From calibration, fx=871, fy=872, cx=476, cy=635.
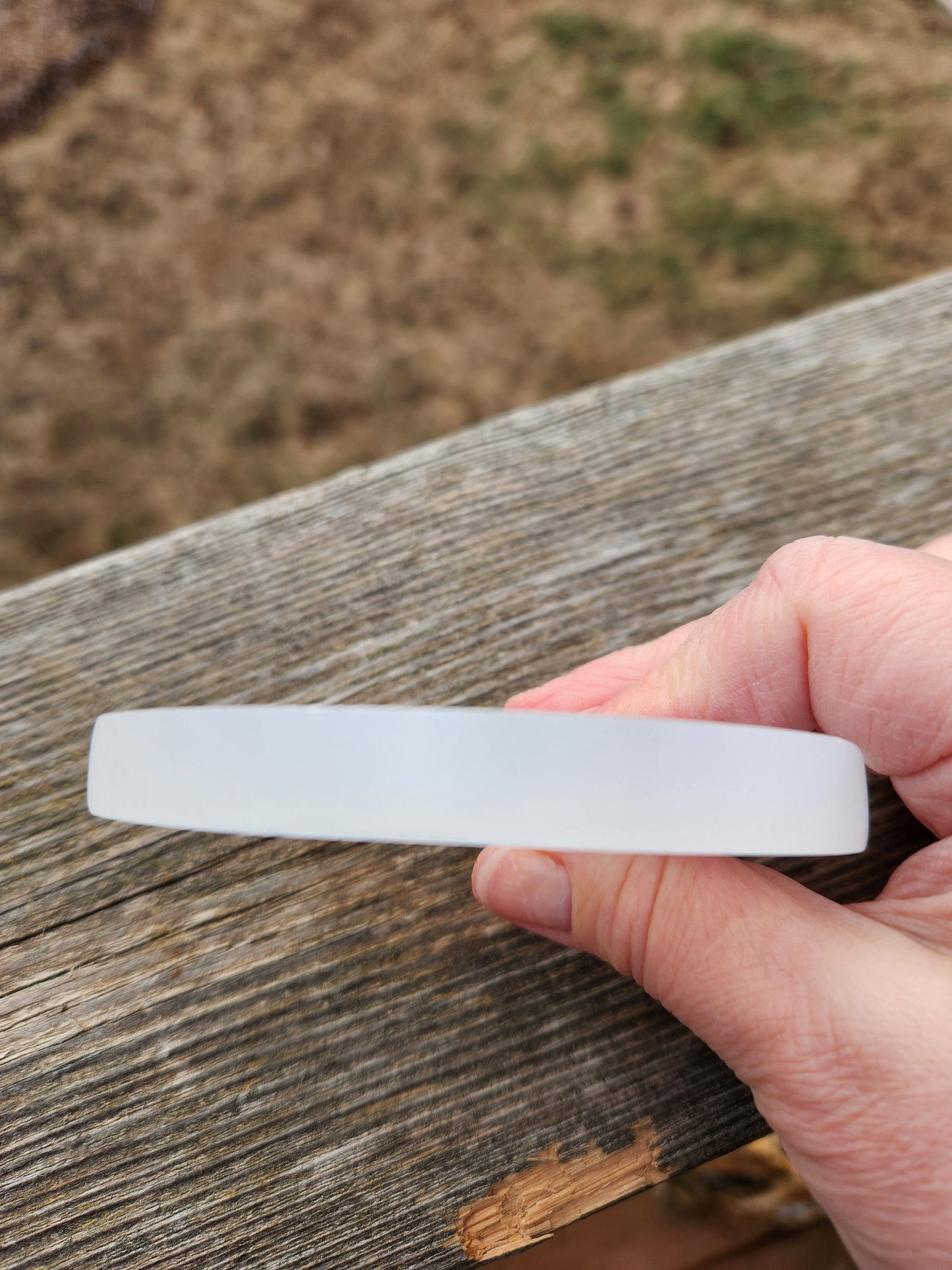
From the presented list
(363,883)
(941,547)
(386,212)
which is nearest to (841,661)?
(941,547)

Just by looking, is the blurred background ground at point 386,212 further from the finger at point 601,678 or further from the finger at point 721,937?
the finger at point 721,937

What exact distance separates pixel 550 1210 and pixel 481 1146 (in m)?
0.06

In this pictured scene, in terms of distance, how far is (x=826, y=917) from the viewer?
509 millimetres

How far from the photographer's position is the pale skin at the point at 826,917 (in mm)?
487

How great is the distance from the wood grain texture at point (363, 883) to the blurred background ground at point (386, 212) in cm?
82

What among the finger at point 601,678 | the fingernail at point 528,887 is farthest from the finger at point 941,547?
the fingernail at point 528,887

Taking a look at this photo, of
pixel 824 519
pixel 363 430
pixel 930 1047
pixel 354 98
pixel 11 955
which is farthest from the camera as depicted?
pixel 354 98

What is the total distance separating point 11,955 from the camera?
58cm

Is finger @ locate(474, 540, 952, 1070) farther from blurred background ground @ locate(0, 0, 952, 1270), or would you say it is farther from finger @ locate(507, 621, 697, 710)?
blurred background ground @ locate(0, 0, 952, 1270)

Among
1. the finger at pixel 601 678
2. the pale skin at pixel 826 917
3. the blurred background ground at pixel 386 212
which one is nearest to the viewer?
the pale skin at pixel 826 917

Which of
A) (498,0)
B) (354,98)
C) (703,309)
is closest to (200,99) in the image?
(354,98)

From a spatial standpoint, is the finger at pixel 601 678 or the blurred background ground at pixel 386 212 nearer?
the finger at pixel 601 678

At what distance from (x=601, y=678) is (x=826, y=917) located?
0.20 m

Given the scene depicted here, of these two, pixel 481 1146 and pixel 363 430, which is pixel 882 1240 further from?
pixel 363 430
